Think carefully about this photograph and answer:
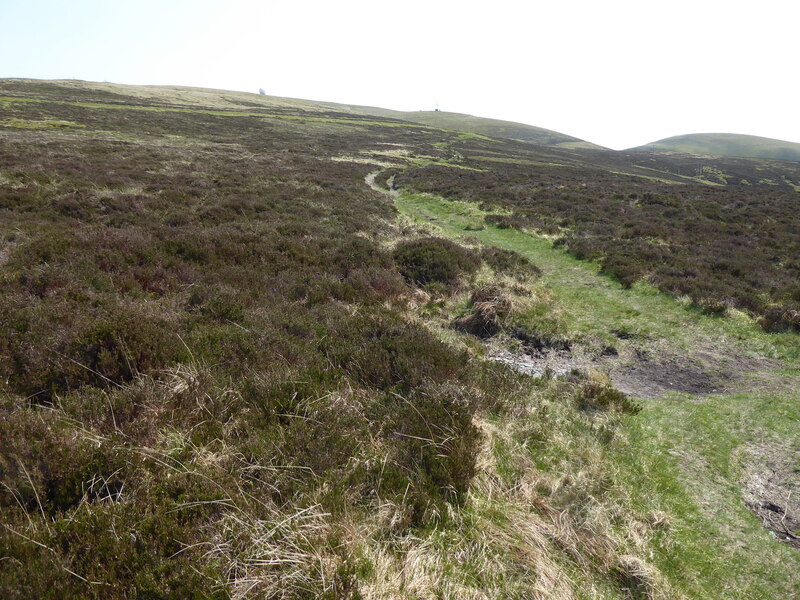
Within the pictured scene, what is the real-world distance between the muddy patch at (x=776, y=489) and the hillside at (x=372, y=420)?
1.3 inches

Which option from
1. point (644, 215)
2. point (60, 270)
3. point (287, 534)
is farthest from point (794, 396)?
point (644, 215)

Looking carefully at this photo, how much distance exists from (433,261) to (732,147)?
226348 millimetres

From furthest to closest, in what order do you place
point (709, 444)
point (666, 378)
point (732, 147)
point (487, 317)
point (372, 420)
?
point (732, 147) → point (487, 317) → point (666, 378) → point (709, 444) → point (372, 420)

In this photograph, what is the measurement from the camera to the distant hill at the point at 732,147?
159m

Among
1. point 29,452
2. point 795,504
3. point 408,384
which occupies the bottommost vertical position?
point 795,504

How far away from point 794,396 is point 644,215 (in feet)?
66.1

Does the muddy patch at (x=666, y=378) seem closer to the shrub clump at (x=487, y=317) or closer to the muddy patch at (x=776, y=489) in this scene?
the muddy patch at (x=776, y=489)

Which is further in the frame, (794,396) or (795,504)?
(794,396)

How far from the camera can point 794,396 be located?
698 centimetres

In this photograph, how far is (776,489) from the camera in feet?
16.1

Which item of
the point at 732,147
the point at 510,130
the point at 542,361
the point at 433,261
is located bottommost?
the point at 542,361

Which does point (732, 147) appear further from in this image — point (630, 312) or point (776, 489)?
point (776, 489)

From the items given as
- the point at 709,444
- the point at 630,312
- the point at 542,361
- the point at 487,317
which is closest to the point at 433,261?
the point at 487,317

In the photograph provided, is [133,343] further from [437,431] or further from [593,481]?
[593,481]
